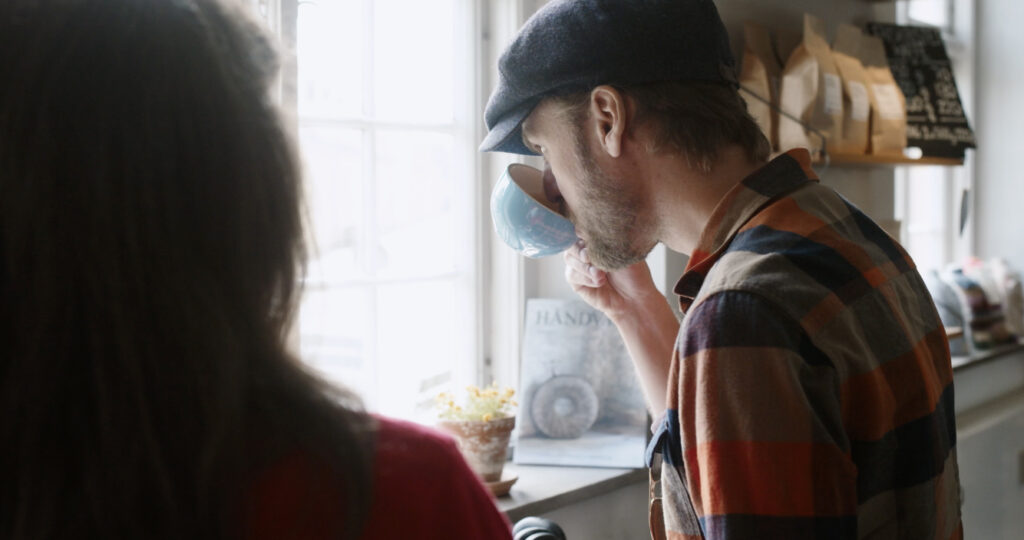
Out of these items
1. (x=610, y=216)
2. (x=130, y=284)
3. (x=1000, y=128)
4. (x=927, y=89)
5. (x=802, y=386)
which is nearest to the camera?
(x=130, y=284)

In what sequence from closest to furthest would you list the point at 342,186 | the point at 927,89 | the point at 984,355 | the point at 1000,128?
1. the point at 342,186
2. the point at 927,89
3. the point at 984,355
4. the point at 1000,128

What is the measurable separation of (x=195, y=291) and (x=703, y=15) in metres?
0.77

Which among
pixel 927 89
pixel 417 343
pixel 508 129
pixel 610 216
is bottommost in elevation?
pixel 417 343

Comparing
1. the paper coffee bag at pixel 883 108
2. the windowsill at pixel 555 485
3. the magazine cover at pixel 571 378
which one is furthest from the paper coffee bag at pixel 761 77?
the windowsill at pixel 555 485

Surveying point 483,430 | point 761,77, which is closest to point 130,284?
point 483,430

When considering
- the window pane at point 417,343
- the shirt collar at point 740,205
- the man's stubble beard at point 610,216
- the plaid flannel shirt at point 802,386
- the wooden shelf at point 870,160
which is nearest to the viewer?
the plaid flannel shirt at point 802,386

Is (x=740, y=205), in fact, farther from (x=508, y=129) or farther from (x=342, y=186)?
(x=342, y=186)

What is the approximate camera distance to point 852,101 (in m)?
2.29

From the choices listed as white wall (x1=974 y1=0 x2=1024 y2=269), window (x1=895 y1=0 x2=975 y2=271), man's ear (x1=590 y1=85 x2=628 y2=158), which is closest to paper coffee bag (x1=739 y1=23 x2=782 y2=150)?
man's ear (x1=590 y1=85 x2=628 y2=158)

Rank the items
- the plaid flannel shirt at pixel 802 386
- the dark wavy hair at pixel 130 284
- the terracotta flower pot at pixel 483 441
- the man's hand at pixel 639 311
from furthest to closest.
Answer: the terracotta flower pot at pixel 483 441 → the man's hand at pixel 639 311 → the plaid flannel shirt at pixel 802 386 → the dark wavy hair at pixel 130 284

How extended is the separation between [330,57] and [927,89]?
194cm

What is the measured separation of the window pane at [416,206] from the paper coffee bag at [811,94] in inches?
30.0

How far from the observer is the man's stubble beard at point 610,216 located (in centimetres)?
111

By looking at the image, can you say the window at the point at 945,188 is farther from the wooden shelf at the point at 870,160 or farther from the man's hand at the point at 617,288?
the man's hand at the point at 617,288
